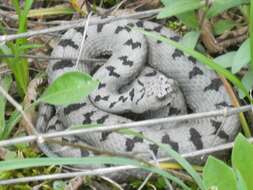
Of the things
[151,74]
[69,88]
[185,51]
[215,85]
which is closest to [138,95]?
[151,74]

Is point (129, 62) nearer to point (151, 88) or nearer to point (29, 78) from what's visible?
point (151, 88)

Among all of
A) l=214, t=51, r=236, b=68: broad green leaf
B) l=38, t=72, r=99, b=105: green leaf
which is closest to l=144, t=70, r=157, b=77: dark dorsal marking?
l=214, t=51, r=236, b=68: broad green leaf

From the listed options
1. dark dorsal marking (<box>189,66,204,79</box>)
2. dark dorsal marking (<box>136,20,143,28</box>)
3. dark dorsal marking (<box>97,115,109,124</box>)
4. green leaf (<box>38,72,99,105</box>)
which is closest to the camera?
green leaf (<box>38,72,99,105</box>)

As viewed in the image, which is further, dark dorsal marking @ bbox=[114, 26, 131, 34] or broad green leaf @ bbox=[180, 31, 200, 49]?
dark dorsal marking @ bbox=[114, 26, 131, 34]

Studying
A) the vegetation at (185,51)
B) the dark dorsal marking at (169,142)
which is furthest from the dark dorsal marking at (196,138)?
the vegetation at (185,51)

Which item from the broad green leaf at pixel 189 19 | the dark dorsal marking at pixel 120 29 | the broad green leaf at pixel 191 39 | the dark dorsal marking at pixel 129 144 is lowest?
the dark dorsal marking at pixel 129 144

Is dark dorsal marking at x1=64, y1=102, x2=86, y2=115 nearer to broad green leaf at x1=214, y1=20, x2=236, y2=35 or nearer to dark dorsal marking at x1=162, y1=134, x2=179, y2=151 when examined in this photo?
dark dorsal marking at x1=162, y1=134, x2=179, y2=151

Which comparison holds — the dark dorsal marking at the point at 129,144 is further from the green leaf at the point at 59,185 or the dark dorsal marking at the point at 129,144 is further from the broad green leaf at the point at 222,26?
the broad green leaf at the point at 222,26

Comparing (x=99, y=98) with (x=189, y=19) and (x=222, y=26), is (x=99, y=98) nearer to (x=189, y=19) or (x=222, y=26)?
(x=189, y=19)
